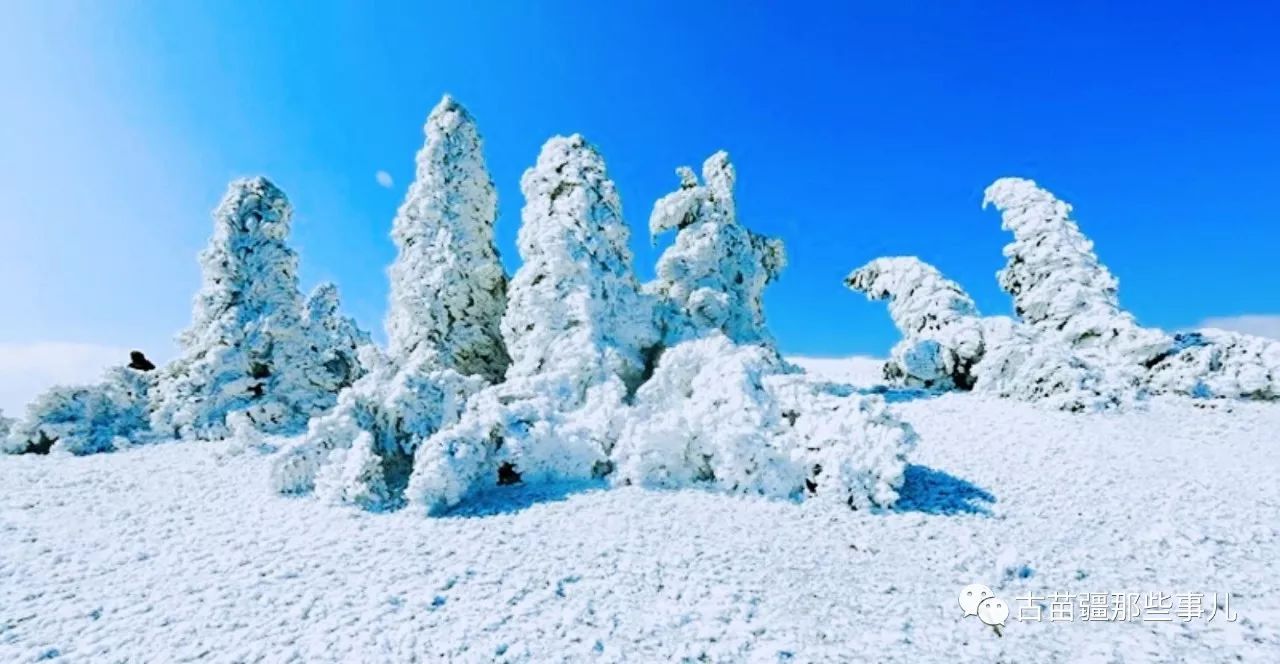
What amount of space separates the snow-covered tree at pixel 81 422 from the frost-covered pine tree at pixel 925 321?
2511 centimetres

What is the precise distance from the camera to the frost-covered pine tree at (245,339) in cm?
1839

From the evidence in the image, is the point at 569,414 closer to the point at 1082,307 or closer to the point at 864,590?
the point at 864,590

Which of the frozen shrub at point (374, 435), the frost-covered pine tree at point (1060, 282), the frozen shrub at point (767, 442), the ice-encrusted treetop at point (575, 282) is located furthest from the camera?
the frost-covered pine tree at point (1060, 282)

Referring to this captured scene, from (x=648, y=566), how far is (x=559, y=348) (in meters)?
8.12

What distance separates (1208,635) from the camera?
7.35 metres

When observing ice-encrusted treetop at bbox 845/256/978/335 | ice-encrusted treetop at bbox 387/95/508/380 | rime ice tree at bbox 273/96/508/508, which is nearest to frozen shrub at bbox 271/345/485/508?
rime ice tree at bbox 273/96/508/508

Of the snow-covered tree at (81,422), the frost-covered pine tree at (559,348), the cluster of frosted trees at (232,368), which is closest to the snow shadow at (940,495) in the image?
the frost-covered pine tree at (559,348)

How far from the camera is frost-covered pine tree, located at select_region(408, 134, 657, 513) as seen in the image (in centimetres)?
1275

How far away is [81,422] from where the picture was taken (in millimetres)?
17609

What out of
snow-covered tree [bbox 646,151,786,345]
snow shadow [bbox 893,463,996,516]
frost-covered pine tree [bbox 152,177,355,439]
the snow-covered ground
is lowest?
the snow-covered ground

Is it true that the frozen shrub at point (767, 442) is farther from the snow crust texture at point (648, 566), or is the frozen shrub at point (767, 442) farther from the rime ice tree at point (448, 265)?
the rime ice tree at point (448, 265)

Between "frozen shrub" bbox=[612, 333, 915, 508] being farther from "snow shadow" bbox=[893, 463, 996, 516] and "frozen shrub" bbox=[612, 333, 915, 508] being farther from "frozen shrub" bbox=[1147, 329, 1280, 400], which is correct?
"frozen shrub" bbox=[1147, 329, 1280, 400]

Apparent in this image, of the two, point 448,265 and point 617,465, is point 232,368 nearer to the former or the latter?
point 448,265

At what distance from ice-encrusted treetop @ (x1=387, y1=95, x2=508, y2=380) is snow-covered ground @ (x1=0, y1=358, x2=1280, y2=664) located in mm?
8454
